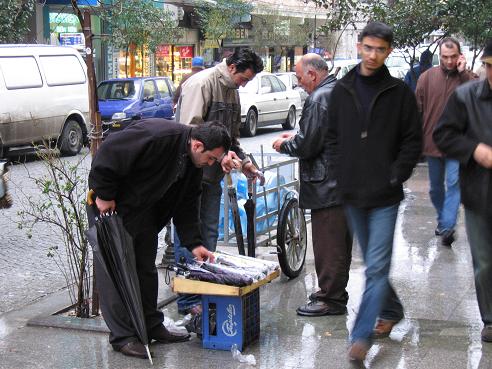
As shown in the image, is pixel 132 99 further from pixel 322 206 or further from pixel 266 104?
pixel 322 206

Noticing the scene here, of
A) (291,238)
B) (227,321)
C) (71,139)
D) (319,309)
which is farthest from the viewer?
(71,139)

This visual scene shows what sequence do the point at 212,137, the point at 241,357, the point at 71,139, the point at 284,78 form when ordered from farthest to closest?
the point at 284,78 < the point at 71,139 < the point at 241,357 < the point at 212,137

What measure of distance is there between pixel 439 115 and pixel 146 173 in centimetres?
414

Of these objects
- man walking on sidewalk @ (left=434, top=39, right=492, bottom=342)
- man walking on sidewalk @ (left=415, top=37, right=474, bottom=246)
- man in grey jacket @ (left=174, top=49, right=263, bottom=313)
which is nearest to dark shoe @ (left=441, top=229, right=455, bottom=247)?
man walking on sidewalk @ (left=415, top=37, right=474, bottom=246)

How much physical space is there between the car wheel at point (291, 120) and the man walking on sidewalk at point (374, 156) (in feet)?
65.2

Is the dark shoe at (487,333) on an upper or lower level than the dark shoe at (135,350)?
upper

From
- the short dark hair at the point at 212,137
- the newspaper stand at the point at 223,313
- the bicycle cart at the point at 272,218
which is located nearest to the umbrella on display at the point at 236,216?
the bicycle cart at the point at 272,218

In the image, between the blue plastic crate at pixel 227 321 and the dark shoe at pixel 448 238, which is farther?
the dark shoe at pixel 448 238

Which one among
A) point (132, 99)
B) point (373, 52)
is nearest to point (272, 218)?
point (373, 52)

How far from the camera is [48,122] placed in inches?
672

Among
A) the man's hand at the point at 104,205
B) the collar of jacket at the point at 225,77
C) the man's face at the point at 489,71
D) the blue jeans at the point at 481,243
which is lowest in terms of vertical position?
the blue jeans at the point at 481,243

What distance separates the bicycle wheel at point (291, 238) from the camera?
22.2 ft

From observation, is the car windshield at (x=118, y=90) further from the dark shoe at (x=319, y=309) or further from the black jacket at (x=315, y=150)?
the dark shoe at (x=319, y=309)

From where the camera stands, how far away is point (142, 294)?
5379 mm
